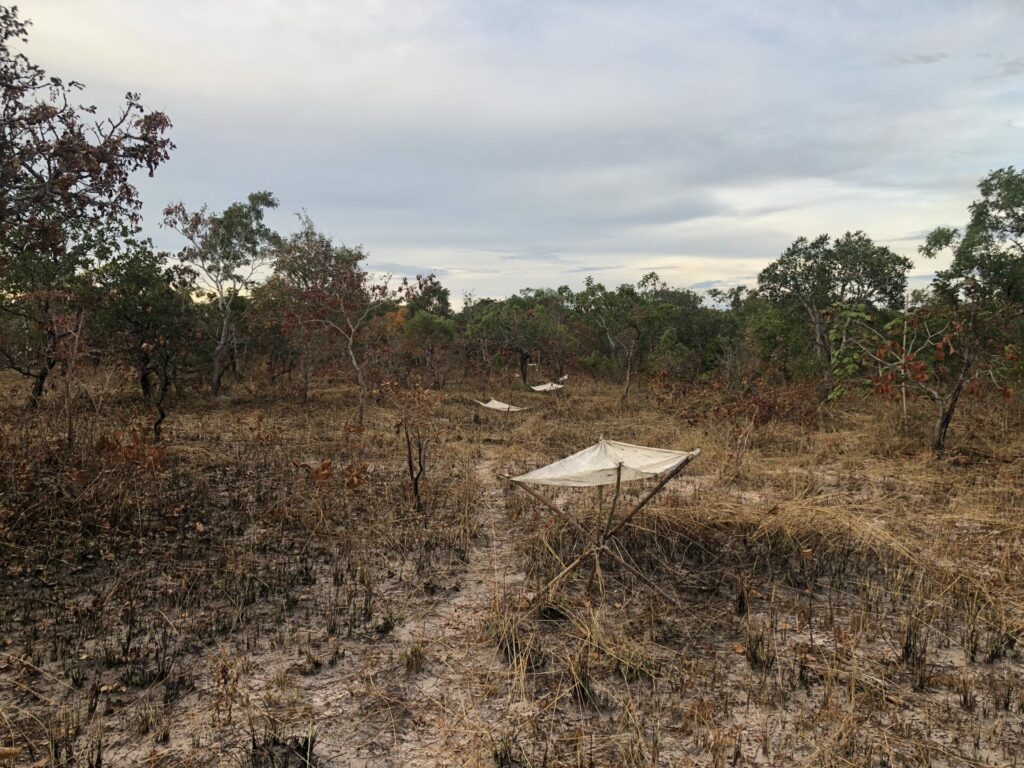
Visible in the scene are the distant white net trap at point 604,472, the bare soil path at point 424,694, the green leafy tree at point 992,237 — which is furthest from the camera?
the green leafy tree at point 992,237

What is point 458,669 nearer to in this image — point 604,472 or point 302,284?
point 604,472

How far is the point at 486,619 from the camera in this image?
4.56m

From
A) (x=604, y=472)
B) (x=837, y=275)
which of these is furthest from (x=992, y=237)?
(x=604, y=472)

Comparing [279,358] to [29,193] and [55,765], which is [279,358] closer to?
[29,193]

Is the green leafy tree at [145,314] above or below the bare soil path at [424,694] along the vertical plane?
above

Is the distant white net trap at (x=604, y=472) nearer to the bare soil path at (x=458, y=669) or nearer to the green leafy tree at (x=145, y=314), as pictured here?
the bare soil path at (x=458, y=669)

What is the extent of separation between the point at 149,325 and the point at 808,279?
20.9m

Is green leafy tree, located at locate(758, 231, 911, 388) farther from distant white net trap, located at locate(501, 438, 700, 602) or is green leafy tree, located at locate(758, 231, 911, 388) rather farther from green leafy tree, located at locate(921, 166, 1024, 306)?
distant white net trap, located at locate(501, 438, 700, 602)

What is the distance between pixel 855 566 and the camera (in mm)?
5582

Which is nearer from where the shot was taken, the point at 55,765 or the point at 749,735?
the point at 55,765

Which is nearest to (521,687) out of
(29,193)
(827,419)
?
(29,193)

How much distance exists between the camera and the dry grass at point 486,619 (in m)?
3.25

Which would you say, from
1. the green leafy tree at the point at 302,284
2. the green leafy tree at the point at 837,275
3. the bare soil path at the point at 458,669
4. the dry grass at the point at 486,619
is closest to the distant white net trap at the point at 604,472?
the dry grass at the point at 486,619

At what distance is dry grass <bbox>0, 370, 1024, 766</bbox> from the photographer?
325 cm
